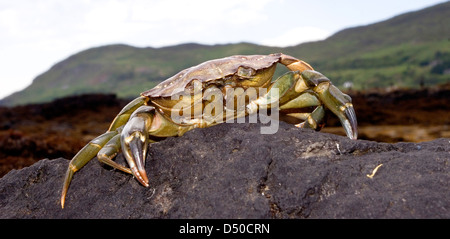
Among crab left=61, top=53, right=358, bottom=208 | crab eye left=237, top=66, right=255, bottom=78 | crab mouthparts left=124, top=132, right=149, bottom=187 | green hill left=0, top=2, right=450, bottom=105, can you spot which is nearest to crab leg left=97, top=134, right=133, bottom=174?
crab left=61, top=53, right=358, bottom=208

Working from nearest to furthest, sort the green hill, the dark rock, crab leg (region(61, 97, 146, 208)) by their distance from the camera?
the dark rock → crab leg (region(61, 97, 146, 208)) → the green hill

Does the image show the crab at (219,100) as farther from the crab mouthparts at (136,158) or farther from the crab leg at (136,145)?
the crab mouthparts at (136,158)

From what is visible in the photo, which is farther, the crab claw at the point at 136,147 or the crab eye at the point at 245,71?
the crab eye at the point at 245,71

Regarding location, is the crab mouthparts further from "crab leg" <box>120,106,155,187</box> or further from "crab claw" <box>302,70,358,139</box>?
"crab claw" <box>302,70,358,139</box>

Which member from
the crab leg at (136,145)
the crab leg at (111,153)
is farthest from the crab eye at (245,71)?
the crab leg at (111,153)
